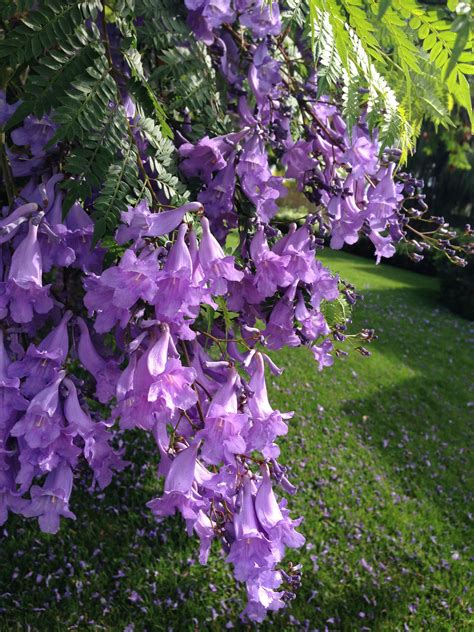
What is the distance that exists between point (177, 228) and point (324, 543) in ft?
15.1

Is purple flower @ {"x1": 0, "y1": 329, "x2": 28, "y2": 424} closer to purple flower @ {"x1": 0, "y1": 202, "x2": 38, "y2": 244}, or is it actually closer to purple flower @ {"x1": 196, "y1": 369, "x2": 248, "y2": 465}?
purple flower @ {"x1": 0, "y1": 202, "x2": 38, "y2": 244}

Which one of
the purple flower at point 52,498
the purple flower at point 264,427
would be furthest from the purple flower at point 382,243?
the purple flower at point 52,498

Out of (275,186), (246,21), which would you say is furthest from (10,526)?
(246,21)

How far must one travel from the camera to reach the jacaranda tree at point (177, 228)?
123cm

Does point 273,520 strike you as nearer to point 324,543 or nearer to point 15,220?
point 15,220

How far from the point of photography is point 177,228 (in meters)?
1.32

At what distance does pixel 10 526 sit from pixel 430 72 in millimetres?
4501

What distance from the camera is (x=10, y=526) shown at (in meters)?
4.61

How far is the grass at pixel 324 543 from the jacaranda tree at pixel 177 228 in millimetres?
3026

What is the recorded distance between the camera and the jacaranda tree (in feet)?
4.02

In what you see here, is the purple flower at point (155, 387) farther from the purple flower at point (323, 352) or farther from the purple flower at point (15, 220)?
the purple flower at point (323, 352)

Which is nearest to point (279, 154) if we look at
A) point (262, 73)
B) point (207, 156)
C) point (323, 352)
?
point (262, 73)

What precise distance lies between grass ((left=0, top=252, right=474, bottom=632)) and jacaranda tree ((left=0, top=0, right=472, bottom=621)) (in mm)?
3026

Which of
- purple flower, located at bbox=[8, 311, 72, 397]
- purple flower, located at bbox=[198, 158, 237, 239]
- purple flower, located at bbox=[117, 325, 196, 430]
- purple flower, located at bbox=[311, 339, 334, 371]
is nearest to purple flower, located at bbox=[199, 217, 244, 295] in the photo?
purple flower, located at bbox=[117, 325, 196, 430]
